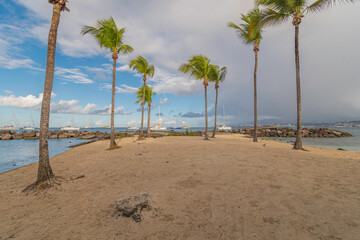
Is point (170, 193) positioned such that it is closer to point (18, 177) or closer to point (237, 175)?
point (237, 175)

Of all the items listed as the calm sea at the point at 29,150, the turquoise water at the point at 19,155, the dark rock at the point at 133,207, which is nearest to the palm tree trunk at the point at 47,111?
the dark rock at the point at 133,207

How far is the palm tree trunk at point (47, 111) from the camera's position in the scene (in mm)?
5934

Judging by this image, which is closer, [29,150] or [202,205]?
[202,205]

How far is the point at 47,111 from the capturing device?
6102 mm

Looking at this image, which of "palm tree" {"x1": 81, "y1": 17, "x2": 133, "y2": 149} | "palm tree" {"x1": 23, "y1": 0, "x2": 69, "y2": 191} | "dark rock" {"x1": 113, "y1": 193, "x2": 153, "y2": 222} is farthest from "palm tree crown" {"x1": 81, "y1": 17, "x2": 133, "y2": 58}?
"dark rock" {"x1": 113, "y1": 193, "x2": 153, "y2": 222}

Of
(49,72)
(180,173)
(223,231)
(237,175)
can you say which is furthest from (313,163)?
(49,72)

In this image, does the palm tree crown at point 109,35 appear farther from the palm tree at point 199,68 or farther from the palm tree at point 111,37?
the palm tree at point 199,68

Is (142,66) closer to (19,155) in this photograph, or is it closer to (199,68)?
(199,68)

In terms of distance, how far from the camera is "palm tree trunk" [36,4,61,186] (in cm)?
593

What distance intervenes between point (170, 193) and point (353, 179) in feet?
20.5

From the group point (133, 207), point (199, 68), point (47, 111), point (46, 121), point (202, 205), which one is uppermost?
point (199, 68)

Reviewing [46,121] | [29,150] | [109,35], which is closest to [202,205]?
[46,121]

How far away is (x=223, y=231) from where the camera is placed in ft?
10.4

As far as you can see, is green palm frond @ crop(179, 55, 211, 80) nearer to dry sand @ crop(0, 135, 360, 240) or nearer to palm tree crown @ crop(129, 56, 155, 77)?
palm tree crown @ crop(129, 56, 155, 77)
